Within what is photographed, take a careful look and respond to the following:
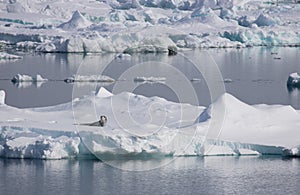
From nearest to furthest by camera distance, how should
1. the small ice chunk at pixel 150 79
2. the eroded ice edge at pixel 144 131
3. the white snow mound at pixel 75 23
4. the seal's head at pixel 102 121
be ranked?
the eroded ice edge at pixel 144 131 < the seal's head at pixel 102 121 < the small ice chunk at pixel 150 79 < the white snow mound at pixel 75 23

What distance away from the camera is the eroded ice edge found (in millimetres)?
11102

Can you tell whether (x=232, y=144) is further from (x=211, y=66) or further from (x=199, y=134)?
(x=211, y=66)

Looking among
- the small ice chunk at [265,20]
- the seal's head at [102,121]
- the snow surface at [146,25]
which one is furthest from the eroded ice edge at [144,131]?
the small ice chunk at [265,20]

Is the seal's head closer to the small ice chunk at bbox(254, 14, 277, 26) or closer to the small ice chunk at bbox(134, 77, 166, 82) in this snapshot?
the small ice chunk at bbox(134, 77, 166, 82)

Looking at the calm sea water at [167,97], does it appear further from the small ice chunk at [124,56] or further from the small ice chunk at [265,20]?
the small ice chunk at [265,20]

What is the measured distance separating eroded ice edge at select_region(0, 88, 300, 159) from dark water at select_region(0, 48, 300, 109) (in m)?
4.11

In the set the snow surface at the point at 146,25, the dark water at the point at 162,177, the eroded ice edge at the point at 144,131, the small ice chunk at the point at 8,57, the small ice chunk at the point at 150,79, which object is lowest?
the dark water at the point at 162,177

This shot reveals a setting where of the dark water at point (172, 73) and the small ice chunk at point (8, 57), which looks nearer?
the dark water at point (172, 73)

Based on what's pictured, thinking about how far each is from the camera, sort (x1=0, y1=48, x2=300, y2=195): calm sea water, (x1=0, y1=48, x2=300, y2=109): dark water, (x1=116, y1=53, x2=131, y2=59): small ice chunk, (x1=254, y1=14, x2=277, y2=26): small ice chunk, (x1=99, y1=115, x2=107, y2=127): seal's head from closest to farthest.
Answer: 1. (x1=0, y1=48, x2=300, y2=195): calm sea water
2. (x1=99, y1=115, x2=107, y2=127): seal's head
3. (x1=0, y1=48, x2=300, y2=109): dark water
4. (x1=116, y1=53, x2=131, y2=59): small ice chunk
5. (x1=254, y1=14, x2=277, y2=26): small ice chunk

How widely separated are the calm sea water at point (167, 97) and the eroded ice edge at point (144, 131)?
0.17 metres

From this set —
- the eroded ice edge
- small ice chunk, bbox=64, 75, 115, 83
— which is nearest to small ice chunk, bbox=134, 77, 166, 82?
small ice chunk, bbox=64, 75, 115, 83

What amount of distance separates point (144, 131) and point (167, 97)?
24.3ft

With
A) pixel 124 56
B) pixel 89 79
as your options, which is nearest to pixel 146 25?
pixel 124 56

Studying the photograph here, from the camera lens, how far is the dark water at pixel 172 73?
741 inches
